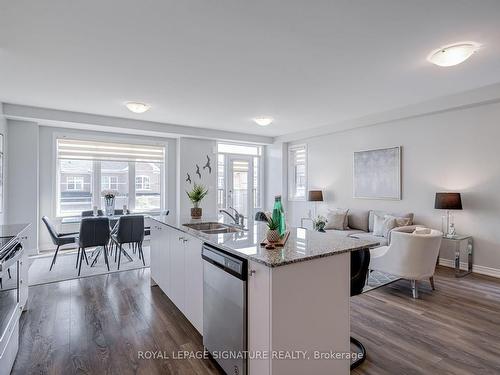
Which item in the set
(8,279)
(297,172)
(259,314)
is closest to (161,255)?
(8,279)

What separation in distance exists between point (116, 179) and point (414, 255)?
5.81 m

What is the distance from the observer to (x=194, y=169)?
6789 mm

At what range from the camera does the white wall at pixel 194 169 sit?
663cm

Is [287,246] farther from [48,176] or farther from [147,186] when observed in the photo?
[48,176]

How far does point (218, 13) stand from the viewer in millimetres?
2195

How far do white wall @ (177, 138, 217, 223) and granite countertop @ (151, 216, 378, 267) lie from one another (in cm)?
442

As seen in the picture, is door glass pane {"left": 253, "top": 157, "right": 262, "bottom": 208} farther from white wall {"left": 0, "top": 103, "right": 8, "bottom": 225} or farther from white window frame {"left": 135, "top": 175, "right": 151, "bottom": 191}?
white wall {"left": 0, "top": 103, "right": 8, "bottom": 225}

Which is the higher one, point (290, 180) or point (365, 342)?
point (290, 180)

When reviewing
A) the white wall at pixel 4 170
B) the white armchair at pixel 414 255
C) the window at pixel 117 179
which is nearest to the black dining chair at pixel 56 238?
the white wall at pixel 4 170

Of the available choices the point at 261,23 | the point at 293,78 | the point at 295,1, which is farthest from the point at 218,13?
the point at 293,78

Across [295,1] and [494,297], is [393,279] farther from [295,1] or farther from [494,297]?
[295,1]

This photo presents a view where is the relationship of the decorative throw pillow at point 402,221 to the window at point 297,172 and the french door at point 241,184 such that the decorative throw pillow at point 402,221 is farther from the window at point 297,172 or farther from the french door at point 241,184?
the french door at point 241,184

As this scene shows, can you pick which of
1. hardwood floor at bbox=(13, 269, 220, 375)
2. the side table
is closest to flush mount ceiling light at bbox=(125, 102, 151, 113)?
hardwood floor at bbox=(13, 269, 220, 375)

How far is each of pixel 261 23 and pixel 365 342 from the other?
2784mm
